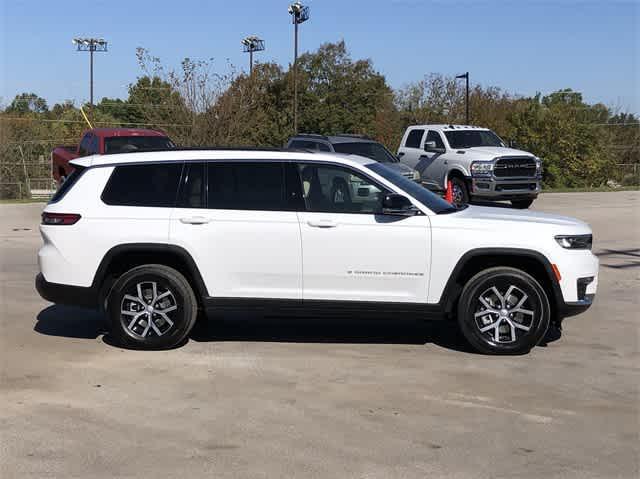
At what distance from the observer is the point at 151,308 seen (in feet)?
25.9

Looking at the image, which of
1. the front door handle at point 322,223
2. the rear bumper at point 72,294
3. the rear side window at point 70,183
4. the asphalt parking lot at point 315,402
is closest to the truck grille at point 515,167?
the asphalt parking lot at point 315,402

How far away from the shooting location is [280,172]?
26.1 feet

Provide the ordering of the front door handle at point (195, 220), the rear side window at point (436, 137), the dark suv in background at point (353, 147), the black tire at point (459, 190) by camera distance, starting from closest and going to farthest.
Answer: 1. the front door handle at point (195, 220)
2. the dark suv in background at point (353, 147)
3. the black tire at point (459, 190)
4. the rear side window at point (436, 137)

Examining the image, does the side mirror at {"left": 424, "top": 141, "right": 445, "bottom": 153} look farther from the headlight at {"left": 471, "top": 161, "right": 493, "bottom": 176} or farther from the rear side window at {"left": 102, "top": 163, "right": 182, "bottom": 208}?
the rear side window at {"left": 102, "top": 163, "right": 182, "bottom": 208}

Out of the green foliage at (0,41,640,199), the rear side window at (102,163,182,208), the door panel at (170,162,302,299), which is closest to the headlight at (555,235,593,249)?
the door panel at (170,162,302,299)

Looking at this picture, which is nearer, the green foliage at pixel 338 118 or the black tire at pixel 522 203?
the black tire at pixel 522 203

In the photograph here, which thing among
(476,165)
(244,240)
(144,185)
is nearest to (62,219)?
(144,185)

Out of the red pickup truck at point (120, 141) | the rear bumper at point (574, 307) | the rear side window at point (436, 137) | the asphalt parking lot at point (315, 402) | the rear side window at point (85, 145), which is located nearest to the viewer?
the asphalt parking lot at point (315, 402)

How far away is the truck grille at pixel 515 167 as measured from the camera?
2092 centimetres

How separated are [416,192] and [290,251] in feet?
4.21

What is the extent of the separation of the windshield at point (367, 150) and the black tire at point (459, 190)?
1555mm

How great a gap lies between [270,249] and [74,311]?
122 inches

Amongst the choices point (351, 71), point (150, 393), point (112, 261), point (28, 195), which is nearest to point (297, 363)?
point (150, 393)

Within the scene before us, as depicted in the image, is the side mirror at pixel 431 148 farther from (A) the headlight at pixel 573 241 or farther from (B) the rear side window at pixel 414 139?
(A) the headlight at pixel 573 241
